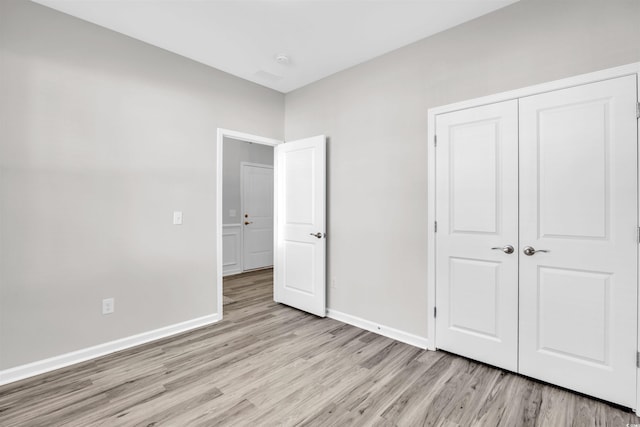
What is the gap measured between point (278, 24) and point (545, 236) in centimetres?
265


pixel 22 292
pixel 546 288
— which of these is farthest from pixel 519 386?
pixel 22 292

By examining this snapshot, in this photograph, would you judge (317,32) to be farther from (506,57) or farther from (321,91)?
(506,57)

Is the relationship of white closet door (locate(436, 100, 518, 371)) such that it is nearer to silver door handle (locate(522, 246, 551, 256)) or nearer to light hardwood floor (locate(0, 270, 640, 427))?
silver door handle (locate(522, 246, 551, 256))

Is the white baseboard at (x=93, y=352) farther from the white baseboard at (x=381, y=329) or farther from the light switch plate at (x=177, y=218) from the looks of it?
the white baseboard at (x=381, y=329)

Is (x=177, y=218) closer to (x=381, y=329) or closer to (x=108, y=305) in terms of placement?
(x=108, y=305)

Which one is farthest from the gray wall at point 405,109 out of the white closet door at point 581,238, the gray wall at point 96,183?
the gray wall at point 96,183

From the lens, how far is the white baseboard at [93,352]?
2207 mm

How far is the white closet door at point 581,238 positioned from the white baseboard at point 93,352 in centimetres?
300

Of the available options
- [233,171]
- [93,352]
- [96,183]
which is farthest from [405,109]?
[233,171]

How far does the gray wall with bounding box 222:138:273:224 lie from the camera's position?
5496mm

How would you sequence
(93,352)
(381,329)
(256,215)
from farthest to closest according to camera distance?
(256,215) → (381,329) → (93,352)

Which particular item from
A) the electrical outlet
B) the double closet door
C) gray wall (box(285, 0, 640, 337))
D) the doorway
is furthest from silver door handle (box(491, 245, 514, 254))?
the electrical outlet

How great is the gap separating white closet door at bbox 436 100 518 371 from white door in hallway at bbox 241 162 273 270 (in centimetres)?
406

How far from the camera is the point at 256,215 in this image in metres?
6.08
